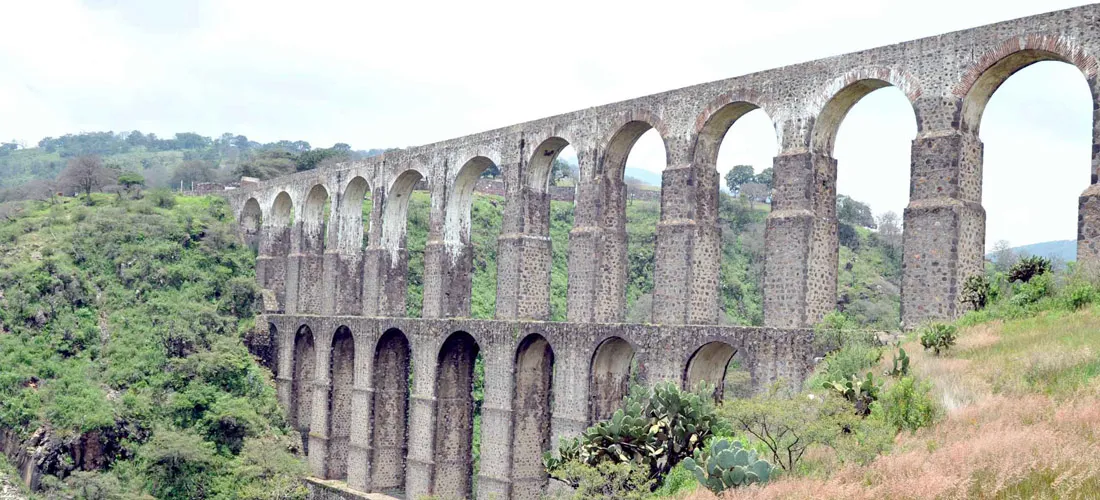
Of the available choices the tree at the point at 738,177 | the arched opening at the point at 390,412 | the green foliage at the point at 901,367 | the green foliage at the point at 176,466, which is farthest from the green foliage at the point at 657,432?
the tree at the point at 738,177

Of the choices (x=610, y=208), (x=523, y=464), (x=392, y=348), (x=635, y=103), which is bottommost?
(x=523, y=464)

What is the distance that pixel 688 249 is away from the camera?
839 inches

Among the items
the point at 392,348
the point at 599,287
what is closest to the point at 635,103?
the point at 599,287

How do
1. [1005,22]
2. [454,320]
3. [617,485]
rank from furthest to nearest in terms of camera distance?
[454,320]
[1005,22]
[617,485]

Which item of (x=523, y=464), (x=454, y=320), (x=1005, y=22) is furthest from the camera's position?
(x=454, y=320)

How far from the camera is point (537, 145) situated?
25.4 metres

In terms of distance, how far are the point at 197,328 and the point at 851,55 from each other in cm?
2158

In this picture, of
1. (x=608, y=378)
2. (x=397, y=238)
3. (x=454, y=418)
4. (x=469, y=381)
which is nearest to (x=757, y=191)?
(x=397, y=238)

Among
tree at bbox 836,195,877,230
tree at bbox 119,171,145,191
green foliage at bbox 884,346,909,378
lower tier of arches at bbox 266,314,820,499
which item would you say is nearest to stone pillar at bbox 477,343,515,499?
lower tier of arches at bbox 266,314,820,499

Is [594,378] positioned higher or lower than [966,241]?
lower

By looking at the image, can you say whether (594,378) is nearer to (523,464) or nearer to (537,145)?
(523,464)

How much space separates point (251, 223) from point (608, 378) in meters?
24.6

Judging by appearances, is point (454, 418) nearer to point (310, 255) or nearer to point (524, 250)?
point (524, 250)

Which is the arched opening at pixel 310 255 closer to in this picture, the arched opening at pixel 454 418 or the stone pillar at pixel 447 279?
the stone pillar at pixel 447 279
